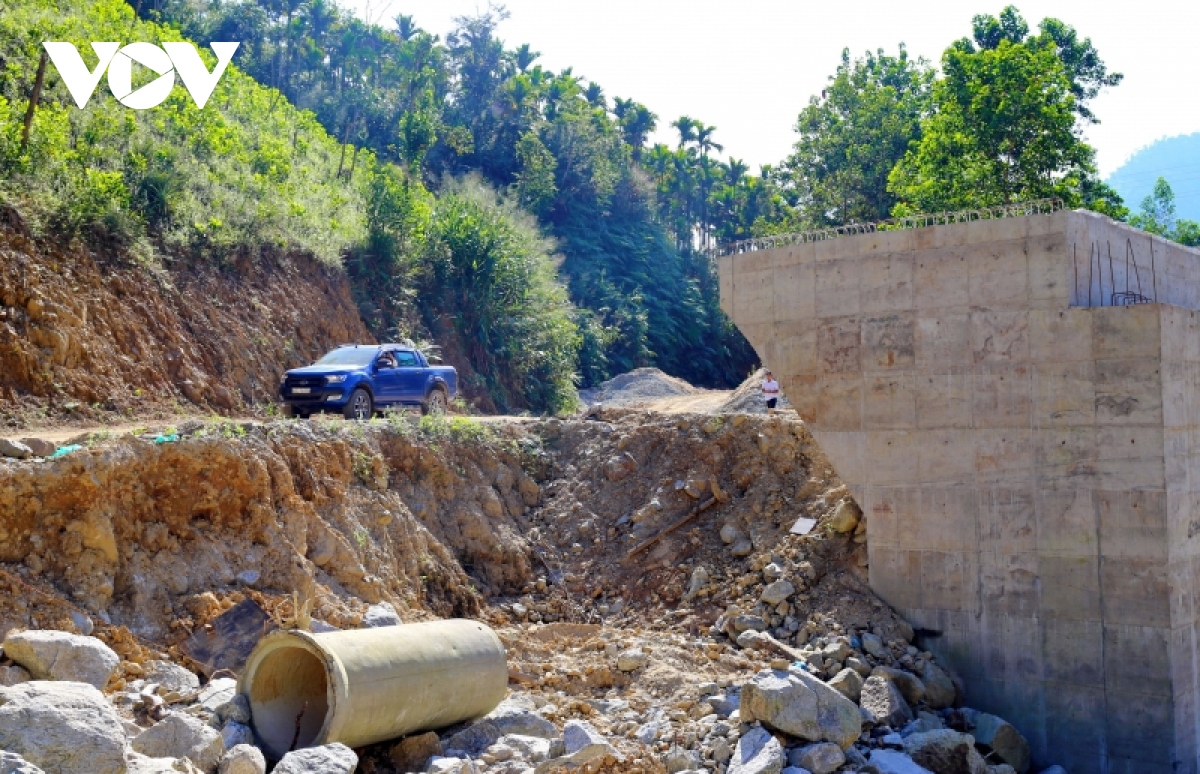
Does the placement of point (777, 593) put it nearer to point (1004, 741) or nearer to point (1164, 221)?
point (1004, 741)

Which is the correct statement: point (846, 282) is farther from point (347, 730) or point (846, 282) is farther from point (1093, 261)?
point (347, 730)

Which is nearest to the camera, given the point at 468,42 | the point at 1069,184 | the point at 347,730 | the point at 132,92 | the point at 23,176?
the point at 347,730

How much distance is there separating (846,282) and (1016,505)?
13.0ft

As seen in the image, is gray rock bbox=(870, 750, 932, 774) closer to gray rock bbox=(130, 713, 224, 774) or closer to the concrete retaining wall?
the concrete retaining wall

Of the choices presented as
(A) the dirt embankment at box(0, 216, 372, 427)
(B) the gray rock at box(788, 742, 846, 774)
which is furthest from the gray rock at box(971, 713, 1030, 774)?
(A) the dirt embankment at box(0, 216, 372, 427)

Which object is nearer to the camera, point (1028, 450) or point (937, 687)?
point (937, 687)

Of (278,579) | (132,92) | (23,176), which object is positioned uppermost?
(132,92)

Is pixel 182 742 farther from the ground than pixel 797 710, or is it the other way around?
pixel 182 742

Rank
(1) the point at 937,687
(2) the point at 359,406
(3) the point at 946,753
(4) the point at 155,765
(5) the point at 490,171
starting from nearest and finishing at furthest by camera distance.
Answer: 1. (4) the point at 155,765
2. (3) the point at 946,753
3. (1) the point at 937,687
4. (2) the point at 359,406
5. (5) the point at 490,171

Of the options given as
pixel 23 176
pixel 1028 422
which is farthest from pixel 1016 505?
pixel 23 176

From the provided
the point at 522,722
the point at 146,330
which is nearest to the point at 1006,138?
the point at 146,330

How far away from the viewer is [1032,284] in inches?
633

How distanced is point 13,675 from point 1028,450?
12385 mm

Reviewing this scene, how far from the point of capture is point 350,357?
70.5 feet
